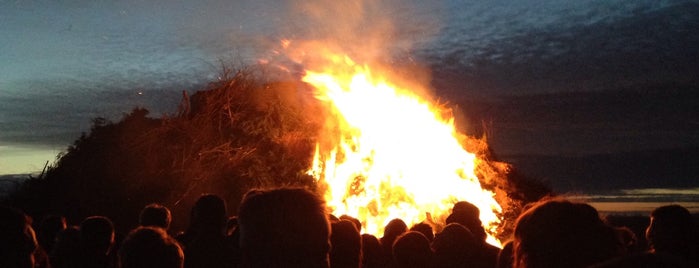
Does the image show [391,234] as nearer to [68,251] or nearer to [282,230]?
[68,251]

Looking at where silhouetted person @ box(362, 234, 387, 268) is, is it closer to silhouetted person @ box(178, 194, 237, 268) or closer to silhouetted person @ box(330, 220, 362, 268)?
silhouetted person @ box(330, 220, 362, 268)

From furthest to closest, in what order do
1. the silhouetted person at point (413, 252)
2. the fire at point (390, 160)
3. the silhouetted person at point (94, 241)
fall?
1. the fire at point (390, 160)
2. the silhouetted person at point (413, 252)
3. the silhouetted person at point (94, 241)

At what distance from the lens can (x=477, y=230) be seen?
699 centimetres

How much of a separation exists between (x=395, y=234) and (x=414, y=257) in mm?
1514

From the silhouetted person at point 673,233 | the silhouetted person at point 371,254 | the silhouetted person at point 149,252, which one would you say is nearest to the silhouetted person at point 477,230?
the silhouetted person at point 371,254

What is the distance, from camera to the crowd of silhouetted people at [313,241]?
10.5ft

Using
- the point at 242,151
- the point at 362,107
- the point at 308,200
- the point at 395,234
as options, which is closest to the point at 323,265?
the point at 308,200

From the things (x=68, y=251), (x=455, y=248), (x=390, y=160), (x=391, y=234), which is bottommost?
(x=68, y=251)

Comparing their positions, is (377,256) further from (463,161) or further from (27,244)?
(463,161)

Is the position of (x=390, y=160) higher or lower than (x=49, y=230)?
higher

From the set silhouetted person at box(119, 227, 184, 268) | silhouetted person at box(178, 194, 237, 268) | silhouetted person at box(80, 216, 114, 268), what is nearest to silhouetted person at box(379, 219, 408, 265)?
silhouetted person at box(178, 194, 237, 268)

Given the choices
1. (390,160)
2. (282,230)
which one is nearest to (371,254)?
(282,230)

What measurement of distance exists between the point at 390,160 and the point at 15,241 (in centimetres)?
1015

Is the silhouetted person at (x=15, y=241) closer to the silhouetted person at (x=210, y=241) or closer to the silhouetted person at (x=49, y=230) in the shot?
the silhouetted person at (x=210, y=241)
